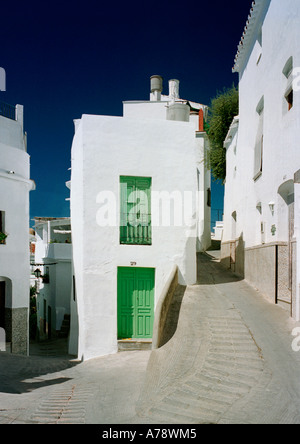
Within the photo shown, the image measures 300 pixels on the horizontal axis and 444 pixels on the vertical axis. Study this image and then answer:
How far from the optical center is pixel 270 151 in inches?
469

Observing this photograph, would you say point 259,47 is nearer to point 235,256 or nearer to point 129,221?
point 129,221

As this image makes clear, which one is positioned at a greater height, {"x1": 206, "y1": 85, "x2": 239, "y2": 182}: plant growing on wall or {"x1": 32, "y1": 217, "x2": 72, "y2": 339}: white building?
{"x1": 206, "y1": 85, "x2": 239, "y2": 182}: plant growing on wall

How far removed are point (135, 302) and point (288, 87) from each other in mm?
7265

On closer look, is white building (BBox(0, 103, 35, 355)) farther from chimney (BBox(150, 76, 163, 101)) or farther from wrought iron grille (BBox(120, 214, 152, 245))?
chimney (BBox(150, 76, 163, 101))

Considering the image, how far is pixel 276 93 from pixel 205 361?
7.68m

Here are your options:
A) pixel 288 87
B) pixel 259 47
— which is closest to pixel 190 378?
pixel 288 87

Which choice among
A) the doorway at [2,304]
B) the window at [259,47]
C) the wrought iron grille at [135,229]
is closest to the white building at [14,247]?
the doorway at [2,304]

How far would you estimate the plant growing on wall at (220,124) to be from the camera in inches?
856

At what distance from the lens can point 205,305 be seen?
35.4 feet

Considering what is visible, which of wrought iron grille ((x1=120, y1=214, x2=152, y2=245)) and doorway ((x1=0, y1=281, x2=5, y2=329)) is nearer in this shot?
wrought iron grille ((x1=120, y1=214, x2=152, y2=245))

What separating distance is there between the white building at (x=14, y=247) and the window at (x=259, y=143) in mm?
8408

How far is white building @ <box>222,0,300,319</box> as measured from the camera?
9938 mm

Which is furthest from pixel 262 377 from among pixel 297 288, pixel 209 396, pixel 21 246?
pixel 21 246

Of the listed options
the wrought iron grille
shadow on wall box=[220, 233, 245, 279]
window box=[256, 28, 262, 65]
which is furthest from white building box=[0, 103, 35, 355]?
window box=[256, 28, 262, 65]
